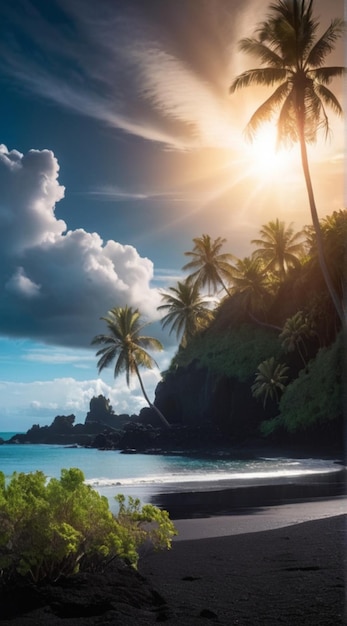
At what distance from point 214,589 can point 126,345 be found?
150ft

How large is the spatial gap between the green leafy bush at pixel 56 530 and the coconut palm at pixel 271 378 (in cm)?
3637

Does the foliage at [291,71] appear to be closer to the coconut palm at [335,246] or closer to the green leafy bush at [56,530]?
the coconut palm at [335,246]

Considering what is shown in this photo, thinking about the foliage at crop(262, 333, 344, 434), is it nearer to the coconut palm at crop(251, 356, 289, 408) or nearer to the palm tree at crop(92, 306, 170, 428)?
the coconut palm at crop(251, 356, 289, 408)

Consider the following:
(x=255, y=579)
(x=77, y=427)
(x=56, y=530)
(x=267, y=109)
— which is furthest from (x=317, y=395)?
(x=77, y=427)

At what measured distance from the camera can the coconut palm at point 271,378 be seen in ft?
135

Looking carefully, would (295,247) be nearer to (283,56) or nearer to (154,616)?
(283,56)

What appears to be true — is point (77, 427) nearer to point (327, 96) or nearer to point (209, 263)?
point (209, 263)

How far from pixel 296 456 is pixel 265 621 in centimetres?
2794

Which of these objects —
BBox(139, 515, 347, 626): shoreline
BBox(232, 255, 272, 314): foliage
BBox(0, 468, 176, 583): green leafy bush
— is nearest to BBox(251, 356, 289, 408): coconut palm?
BBox(232, 255, 272, 314): foliage

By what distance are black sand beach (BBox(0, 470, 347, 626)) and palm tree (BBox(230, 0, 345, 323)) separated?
64.7ft

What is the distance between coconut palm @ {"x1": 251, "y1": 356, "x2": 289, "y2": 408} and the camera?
41.2 metres

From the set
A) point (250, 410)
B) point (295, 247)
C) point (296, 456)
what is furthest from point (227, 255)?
point (296, 456)

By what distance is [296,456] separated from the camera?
31.0 m

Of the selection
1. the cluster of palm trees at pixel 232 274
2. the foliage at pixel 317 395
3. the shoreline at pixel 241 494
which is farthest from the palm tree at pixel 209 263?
the shoreline at pixel 241 494
